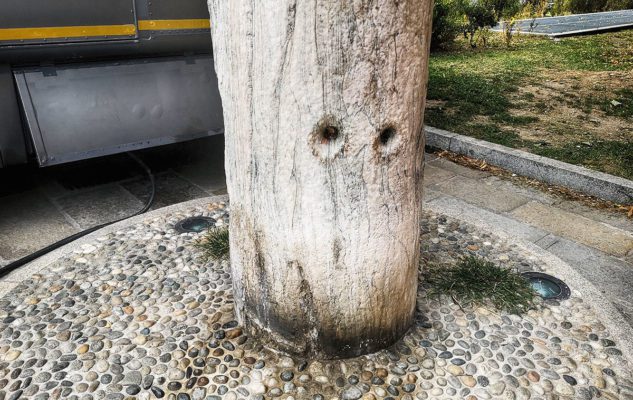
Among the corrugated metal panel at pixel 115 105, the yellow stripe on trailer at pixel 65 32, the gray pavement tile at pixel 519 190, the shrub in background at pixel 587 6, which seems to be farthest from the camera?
the shrub in background at pixel 587 6

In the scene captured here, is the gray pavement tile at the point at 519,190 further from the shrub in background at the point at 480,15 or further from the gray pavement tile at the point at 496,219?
the shrub in background at the point at 480,15

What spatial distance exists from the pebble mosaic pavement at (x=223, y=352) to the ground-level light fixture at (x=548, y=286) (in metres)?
0.06

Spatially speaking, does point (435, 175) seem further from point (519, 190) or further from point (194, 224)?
point (194, 224)

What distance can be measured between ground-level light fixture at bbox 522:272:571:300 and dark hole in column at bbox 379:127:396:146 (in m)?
1.47

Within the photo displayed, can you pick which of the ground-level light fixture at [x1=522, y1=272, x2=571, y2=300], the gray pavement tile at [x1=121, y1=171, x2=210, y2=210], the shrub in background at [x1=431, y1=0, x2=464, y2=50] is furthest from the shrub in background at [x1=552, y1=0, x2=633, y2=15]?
the ground-level light fixture at [x1=522, y1=272, x2=571, y2=300]

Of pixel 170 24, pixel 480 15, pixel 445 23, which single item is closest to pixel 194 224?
pixel 170 24

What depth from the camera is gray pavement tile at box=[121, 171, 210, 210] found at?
4512 millimetres

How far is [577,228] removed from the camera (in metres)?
3.90

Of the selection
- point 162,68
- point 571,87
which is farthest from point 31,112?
point 571,87

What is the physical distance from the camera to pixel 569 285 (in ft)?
9.79

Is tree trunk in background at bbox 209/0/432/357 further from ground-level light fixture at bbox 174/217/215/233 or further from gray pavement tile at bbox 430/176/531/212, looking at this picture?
gray pavement tile at bbox 430/176/531/212

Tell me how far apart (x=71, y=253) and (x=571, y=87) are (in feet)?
22.2

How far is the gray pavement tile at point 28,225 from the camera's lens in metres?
3.66

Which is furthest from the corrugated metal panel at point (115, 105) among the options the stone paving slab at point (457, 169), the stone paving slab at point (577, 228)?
the stone paving slab at point (577, 228)
